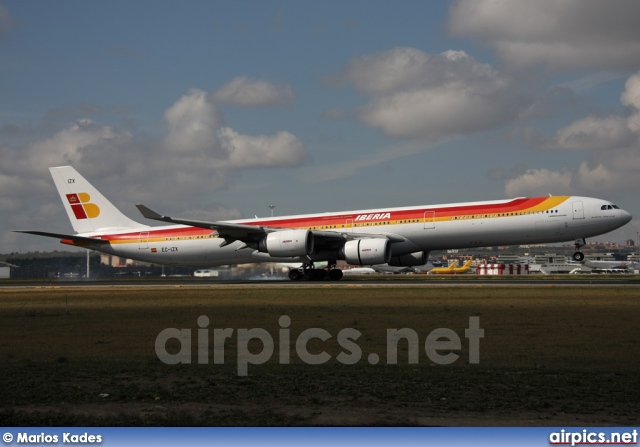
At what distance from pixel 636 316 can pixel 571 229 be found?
22.3 meters

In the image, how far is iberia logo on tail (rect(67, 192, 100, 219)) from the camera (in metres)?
57.2

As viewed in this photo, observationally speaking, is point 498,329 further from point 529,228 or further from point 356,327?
point 529,228

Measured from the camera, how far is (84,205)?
188 ft

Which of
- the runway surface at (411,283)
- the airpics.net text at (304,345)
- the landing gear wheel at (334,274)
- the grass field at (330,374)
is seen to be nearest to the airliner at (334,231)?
the landing gear wheel at (334,274)

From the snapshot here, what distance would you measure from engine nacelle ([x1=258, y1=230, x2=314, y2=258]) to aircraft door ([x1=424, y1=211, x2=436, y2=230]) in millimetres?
7558

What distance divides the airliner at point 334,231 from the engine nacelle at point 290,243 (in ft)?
0.21

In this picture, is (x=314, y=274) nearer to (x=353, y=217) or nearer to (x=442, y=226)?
(x=353, y=217)

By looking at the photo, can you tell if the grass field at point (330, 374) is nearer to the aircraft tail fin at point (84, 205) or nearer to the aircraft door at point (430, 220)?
the aircraft door at point (430, 220)

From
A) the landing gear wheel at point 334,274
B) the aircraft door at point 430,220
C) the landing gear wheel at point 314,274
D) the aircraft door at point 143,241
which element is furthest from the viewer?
the aircraft door at point 143,241

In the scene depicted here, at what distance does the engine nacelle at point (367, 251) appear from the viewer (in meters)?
45.4

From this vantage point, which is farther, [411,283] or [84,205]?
[84,205]

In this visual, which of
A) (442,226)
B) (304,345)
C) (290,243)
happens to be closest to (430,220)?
(442,226)

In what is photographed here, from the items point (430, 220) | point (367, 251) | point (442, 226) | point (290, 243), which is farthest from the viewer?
point (290, 243)

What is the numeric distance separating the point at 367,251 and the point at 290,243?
5177 millimetres
